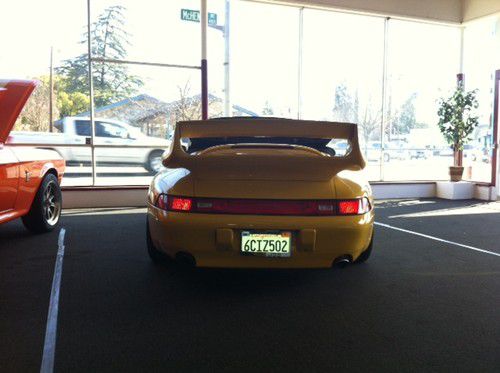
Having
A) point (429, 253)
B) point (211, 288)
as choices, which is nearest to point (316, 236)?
point (211, 288)

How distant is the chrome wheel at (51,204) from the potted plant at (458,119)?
8105mm

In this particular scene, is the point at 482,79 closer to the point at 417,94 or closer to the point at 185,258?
the point at 417,94

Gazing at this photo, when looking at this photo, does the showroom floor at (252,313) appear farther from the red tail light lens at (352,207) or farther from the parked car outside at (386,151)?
the parked car outside at (386,151)

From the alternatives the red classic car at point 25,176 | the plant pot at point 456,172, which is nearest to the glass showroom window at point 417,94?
the plant pot at point 456,172

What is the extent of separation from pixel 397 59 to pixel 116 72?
6.16 metres

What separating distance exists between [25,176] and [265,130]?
2.57 m

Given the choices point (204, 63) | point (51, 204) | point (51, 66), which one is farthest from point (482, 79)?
point (51, 204)

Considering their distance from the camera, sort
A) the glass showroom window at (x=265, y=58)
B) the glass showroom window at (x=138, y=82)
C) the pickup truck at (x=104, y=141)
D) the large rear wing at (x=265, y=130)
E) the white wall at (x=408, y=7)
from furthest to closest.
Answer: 1. the white wall at (x=408, y=7)
2. the glass showroom window at (x=265, y=58)
3. the glass showroom window at (x=138, y=82)
4. the pickup truck at (x=104, y=141)
5. the large rear wing at (x=265, y=130)

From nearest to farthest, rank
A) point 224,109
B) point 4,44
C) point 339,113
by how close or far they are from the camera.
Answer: point 4,44 → point 224,109 → point 339,113

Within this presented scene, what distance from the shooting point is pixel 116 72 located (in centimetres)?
859

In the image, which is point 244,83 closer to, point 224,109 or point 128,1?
point 224,109

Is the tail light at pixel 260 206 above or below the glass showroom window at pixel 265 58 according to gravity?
below

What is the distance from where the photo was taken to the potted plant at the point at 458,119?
9898 millimetres

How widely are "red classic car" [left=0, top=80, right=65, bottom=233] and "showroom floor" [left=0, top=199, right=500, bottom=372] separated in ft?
1.36
